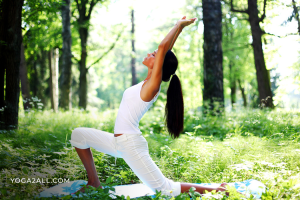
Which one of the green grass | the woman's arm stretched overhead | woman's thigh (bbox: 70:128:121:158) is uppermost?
the woman's arm stretched overhead

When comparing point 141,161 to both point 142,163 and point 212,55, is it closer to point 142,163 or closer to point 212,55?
point 142,163

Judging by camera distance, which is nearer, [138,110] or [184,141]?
[138,110]

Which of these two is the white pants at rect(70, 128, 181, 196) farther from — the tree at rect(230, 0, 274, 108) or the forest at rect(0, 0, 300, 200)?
the tree at rect(230, 0, 274, 108)

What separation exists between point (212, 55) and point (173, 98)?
5.39 m

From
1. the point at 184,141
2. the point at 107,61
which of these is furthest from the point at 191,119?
the point at 107,61

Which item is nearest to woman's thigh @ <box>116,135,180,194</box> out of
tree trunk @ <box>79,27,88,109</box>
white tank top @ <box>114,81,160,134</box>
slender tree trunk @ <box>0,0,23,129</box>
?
white tank top @ <box>114,81,160,134</box>

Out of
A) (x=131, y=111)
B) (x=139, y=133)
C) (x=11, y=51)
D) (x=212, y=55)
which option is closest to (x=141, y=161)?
(x=139, y=133)

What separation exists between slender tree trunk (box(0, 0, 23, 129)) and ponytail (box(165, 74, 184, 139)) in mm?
4081

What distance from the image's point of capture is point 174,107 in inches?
125

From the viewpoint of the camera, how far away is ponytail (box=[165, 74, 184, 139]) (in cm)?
310

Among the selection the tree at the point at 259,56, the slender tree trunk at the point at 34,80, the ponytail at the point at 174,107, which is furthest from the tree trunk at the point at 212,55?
the slender tree trunk at the point at 34,80

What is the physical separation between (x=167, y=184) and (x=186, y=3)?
1663cm

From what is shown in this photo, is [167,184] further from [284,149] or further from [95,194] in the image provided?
[284,149]

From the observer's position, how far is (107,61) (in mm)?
17953
